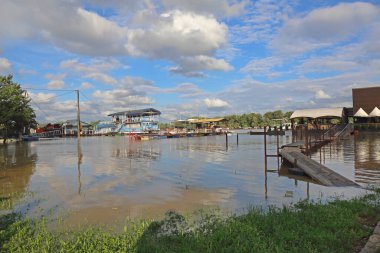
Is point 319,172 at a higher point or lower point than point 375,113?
lower

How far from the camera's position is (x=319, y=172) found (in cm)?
1530

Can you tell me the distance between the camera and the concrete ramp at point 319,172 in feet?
44.6

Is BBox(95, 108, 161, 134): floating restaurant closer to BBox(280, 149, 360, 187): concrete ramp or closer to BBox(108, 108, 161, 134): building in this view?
BBox(108, 108, 161, 134): building

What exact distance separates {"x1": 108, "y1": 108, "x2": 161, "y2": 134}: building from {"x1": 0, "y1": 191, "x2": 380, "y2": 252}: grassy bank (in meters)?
87.0

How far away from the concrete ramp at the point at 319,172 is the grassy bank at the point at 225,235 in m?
5.33

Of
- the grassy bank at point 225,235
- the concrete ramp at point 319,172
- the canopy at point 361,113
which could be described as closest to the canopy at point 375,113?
the canopy at point 361,113

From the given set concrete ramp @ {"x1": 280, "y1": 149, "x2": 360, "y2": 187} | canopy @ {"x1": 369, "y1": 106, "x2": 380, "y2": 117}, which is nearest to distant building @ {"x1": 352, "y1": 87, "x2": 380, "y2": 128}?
canopy @ {"x1": 369, "y1": 106, "x2": 380, "y2": 117}

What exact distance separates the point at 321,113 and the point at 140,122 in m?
54.6

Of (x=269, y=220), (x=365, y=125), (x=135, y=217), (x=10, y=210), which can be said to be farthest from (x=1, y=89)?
(x=365, y=125)

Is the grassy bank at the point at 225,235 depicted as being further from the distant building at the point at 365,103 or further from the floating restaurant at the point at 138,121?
the floating restaurant at the point at 138,121

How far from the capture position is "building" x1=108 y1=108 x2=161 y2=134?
96.1 metres

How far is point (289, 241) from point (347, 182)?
29.2 ft

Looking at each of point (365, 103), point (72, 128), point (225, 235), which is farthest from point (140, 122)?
point (225, 235)

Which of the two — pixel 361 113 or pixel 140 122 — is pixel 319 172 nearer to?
pixel 361 113
